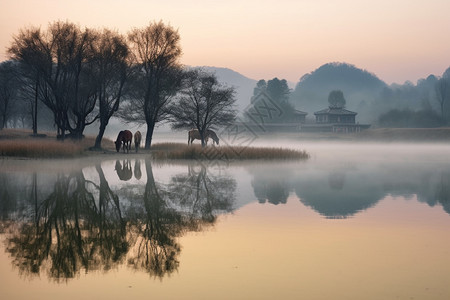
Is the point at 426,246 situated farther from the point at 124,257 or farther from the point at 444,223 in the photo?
the point at 124,257

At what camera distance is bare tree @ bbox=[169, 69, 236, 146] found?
51.9 meters

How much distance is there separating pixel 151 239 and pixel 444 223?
9316 millimetres

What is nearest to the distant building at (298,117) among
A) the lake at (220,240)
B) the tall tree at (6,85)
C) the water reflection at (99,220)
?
the tall tree at (6,85)

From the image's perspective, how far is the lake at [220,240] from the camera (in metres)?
8.70

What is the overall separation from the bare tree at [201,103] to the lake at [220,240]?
2783cm

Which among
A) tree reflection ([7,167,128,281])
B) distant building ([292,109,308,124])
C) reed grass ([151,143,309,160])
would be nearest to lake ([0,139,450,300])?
tree reflection ([7,167,128,281])

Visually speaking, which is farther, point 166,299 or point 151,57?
point 151,57


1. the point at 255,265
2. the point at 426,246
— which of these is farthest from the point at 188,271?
the point at 426,246

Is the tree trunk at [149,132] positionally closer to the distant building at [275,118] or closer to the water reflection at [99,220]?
the water reflection at [99,220]

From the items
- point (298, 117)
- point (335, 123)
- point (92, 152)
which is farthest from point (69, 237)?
point (298, 117)

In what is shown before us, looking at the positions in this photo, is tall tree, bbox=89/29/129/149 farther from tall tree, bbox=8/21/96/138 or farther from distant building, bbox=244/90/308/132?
distant building, bbox=244/90/308/132

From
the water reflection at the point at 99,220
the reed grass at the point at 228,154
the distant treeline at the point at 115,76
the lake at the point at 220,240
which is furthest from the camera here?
the distant treeline at the point at 115,76

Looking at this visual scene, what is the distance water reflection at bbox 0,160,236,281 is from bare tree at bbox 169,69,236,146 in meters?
26.8

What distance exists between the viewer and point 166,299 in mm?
8070
